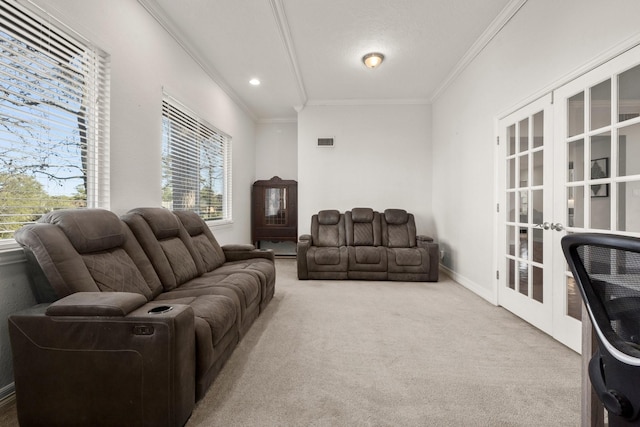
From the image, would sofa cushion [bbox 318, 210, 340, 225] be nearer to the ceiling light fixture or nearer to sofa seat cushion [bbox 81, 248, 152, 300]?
the ceiling light fixture

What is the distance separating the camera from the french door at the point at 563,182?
181cm

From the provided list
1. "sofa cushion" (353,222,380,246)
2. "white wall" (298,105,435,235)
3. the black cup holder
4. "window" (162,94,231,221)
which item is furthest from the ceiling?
the black cup holder

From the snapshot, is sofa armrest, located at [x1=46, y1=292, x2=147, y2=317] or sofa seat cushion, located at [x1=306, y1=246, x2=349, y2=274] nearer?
sofa armrest, located at [x1=46, y1=292, x2=147, y2=317]

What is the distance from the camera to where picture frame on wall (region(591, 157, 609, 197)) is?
1928 mm

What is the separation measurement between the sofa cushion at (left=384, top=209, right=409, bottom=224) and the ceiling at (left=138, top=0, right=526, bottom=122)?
201 centimetres

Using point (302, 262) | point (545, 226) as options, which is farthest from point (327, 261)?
point (545, 226)

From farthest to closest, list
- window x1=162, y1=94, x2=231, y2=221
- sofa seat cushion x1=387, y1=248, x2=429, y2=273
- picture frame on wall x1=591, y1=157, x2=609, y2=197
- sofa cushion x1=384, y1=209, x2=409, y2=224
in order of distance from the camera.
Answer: sofa cushion x1=384, y1=209, x2=409, y2=224 < sofa seat cushion x1=387, y1=248, x2=429, y2=273 < window x1=162, y1=94, x2=231, y2=221 < picture frame on wall x1=591, y1=157, x2=609, y2=197

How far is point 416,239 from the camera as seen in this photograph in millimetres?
4695

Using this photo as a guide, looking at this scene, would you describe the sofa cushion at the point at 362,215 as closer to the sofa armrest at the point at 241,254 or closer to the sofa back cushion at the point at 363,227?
the sofa back cushion at the point at 363,227

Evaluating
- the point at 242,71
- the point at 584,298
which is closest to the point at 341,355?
the point at 584,298

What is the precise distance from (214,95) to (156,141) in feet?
5.29

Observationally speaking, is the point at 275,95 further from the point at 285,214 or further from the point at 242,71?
the point at 285,214

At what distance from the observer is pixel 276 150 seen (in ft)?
20.6

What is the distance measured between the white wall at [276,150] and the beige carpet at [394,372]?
3.75m
